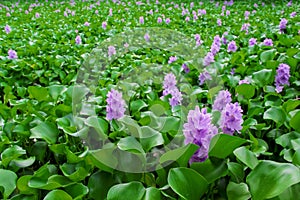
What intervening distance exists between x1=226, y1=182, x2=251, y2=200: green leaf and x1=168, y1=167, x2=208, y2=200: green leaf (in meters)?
0.11

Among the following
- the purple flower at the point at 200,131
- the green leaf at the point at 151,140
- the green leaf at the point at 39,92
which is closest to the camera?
the purple flower at the point at 200,131

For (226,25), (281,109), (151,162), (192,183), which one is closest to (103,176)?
(151,162)

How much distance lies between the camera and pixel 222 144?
1.33m

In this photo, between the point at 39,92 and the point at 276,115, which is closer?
the point at 276,115

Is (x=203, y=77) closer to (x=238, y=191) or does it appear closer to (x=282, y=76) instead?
(x=282, y=76)

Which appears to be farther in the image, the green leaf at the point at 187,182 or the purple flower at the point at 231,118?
the purple flower at the point at 231,118

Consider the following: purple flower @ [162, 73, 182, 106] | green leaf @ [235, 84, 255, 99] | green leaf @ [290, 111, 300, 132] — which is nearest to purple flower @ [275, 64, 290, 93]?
green leaf @ [235, 84, 255, 99]

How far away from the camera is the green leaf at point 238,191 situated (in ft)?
4.07

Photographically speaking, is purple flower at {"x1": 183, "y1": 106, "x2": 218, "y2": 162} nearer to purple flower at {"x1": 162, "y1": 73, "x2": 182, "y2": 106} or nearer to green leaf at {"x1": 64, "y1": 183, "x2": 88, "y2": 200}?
green leaf at {"x1": 64, "y1": 183, "x2": 88, "y2": 200}

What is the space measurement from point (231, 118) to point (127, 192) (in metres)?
0.55

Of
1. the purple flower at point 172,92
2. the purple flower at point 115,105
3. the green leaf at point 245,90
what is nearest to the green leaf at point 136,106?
the purple flower at point 172,92

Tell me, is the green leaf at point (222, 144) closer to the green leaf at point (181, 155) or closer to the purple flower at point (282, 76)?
the green leaf at point (181, 155)

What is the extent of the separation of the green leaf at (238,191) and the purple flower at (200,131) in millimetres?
149

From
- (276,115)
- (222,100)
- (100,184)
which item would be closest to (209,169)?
(100,184)
